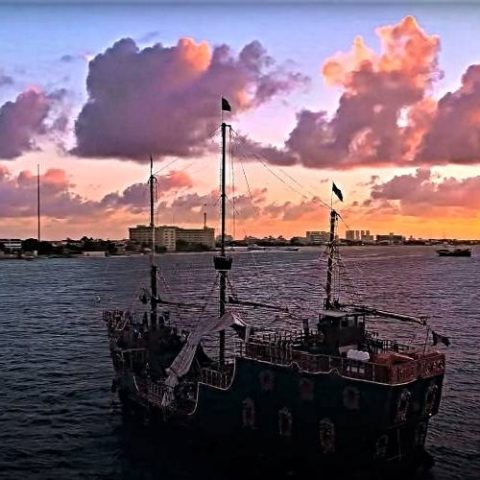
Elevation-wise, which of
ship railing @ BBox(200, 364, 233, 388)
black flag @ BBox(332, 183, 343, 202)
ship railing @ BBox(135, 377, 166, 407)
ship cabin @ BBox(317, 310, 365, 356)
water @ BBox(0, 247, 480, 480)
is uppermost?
black flag @ BBox(332, 183, 343, 202)

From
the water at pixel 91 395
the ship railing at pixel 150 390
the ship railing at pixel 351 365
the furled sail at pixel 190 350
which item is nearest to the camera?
the ship railing at pixel 351 365

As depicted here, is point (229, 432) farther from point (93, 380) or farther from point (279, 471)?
point (93, 380)

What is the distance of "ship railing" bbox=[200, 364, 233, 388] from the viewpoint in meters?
33.2

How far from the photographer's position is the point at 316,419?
29453mm

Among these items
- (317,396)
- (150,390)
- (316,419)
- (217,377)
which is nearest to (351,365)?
(317,396)

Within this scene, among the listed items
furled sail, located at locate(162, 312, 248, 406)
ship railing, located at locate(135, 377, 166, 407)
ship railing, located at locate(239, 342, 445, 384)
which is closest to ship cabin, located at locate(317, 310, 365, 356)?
ship railing, located at locate(239, 342, 445, 384)

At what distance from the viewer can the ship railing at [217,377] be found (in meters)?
33.2

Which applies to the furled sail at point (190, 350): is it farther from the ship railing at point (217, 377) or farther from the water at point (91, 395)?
the water at point (91, 395)

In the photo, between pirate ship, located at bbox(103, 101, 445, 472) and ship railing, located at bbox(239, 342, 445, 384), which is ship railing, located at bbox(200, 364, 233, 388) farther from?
ship railing, located at bbox(239, 342, 445, 384)

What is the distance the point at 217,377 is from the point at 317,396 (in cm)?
649

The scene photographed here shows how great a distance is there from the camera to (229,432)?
33031 mm

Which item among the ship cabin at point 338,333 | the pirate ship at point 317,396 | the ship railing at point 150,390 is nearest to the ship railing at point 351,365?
the pirate ship at point 317,396

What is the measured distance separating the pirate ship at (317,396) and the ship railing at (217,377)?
0.05m

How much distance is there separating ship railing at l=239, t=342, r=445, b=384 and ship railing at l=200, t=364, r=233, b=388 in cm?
193
